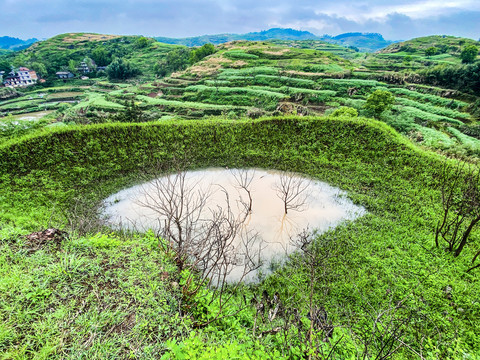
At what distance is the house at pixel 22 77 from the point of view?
60.8 meters

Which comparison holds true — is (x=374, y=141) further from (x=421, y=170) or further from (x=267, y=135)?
(x=267, y=135)

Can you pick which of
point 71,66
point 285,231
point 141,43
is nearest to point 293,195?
point 285,231

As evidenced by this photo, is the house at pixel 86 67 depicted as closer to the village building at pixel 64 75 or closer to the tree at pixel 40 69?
the village building at pixel 64 75

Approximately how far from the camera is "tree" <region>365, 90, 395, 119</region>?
80.8 feet

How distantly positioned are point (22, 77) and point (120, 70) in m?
32.7

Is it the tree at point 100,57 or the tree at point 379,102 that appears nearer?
the tree at point 379,102

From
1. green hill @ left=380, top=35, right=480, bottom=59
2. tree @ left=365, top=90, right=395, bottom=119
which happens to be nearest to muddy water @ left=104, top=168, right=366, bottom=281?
tree @ left=365, top=90, right=395, bottom=119

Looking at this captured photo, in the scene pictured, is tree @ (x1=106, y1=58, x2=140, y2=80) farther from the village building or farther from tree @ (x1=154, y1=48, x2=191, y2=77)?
the village building

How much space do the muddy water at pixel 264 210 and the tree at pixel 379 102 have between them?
18.4 metres

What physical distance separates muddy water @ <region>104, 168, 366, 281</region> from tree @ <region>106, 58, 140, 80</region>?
193 feet

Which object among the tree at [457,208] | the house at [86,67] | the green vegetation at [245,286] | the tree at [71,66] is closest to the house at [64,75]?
the tree at [71,66]

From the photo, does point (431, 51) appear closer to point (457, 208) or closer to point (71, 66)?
point (457, 208)

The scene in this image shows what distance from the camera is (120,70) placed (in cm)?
5650

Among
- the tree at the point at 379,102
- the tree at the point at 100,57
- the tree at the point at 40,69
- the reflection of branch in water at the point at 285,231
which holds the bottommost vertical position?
the reflection of branch in water at the point at 285,231
